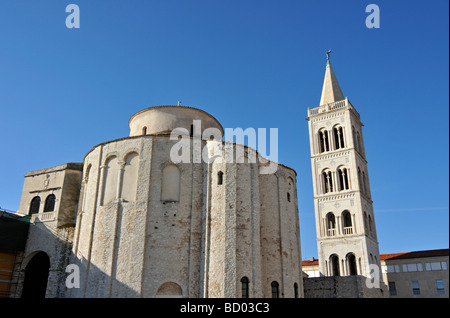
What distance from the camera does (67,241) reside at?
23.6m

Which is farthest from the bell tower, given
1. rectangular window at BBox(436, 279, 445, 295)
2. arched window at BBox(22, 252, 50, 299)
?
arched window at BBox(22, 252, 50, 299)

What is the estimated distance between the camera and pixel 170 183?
22.0 meters

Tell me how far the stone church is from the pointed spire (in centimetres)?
2075

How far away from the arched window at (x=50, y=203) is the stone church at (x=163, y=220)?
0.06 m

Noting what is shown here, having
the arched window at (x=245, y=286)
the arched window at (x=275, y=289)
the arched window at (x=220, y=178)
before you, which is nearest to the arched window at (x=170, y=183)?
the arched window at (x=220, y=178)

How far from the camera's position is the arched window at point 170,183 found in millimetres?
21766

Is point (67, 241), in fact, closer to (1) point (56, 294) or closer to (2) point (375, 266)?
(1) point (56, 294)

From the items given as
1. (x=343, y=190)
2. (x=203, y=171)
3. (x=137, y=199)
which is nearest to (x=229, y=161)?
(x=203, y=171)

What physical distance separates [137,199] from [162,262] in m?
3.44

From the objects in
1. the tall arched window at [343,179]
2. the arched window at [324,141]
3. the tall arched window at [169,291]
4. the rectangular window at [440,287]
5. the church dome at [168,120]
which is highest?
the arched window at [324,141]

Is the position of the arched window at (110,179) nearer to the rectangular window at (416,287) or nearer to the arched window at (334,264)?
the arched window at (334,264)

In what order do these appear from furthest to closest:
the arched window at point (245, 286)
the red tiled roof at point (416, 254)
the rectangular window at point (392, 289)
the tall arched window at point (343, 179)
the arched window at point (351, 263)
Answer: the rectangular window at point (392, 289), the red tiled roof at point (416, 254), the tall arched window at point (343, 179), the arched window at point (351, 263), the arched window at point (245, 286)

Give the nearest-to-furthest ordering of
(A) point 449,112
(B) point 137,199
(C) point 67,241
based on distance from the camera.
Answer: (A) point 449,112 → (B) point 137,199 → (C) point 67,241

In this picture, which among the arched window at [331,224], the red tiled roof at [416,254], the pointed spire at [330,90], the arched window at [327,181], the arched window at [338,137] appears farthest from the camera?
the pointed spire at [330,90]
